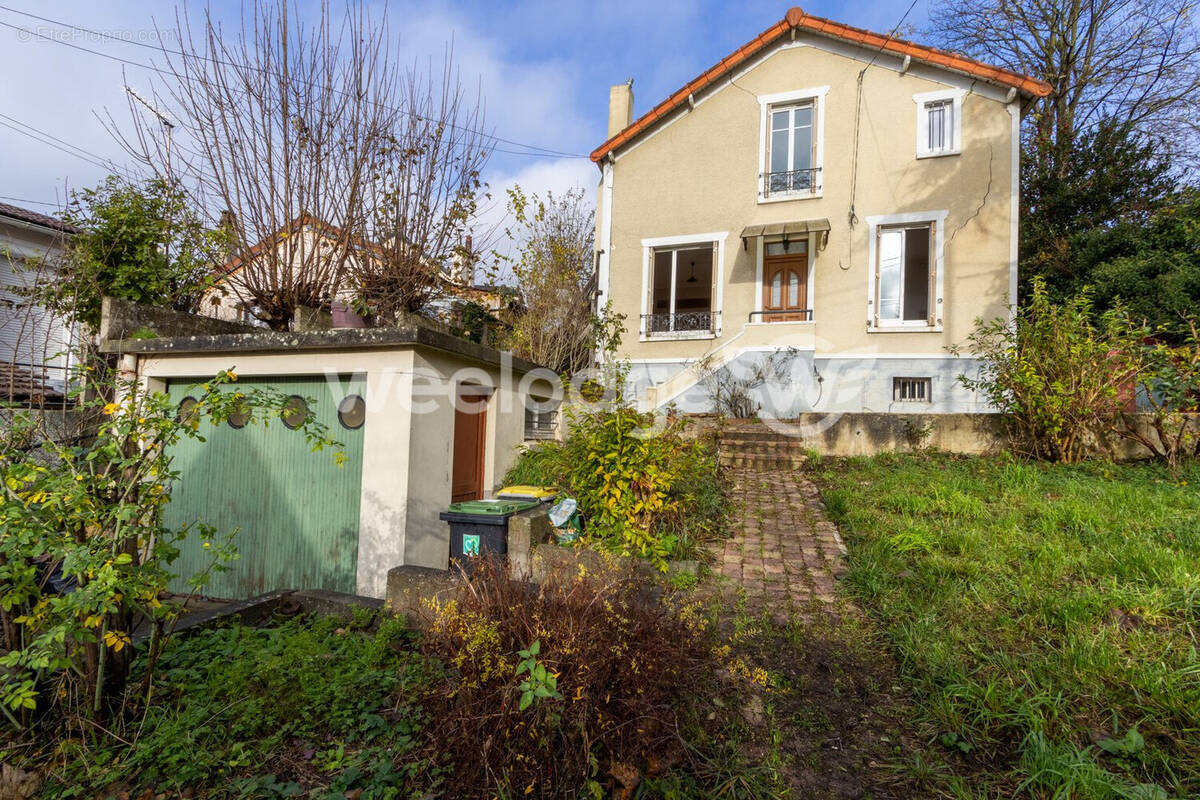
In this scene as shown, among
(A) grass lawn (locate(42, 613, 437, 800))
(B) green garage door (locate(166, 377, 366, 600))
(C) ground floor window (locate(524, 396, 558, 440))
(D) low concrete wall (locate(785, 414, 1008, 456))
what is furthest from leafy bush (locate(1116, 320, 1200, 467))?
(B) green garage door (locate(166, 377, 366, 600))

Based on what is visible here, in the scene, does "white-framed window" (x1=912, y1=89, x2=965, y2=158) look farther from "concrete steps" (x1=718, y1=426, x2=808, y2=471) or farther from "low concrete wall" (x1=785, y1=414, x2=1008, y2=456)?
"concrete steps" (x1=718, y1=426, x2=808, y2=471)

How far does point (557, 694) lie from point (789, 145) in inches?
499

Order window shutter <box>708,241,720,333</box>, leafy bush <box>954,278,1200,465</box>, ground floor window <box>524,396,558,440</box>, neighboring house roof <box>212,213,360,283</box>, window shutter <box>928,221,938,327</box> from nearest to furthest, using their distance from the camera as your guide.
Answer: neighboring house roof <box>212,213,360,283</box>
leafy bush <box>954,278,1200,465</box>
ground floor window <box>524,396,558,440</box>
window shutter <box>928,221,938,327</box>
window shutter <box>708,241,720,333</box>

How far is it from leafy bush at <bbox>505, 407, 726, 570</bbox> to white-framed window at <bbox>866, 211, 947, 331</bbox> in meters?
8.18

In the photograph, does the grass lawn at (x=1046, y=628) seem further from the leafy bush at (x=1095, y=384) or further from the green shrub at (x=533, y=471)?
the green shrub at (x=533, y=471)

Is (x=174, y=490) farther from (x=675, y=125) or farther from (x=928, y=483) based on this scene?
(x=675, y=125)

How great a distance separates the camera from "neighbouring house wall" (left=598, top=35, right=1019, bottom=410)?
10.5 meters

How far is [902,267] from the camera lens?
438 inches

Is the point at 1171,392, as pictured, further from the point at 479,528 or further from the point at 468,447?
the point at 468,447

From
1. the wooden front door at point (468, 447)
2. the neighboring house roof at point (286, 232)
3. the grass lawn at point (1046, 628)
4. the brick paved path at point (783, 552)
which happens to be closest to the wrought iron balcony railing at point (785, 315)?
the brick paved path at point (783, 552)

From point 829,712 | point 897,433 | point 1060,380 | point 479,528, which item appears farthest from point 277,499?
point 1060,380

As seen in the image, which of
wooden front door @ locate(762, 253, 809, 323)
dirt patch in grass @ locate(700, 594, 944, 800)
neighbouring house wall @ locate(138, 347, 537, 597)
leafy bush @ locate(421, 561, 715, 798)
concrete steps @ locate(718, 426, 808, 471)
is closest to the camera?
leafy bush @ locate(421, 561, 715, 798)

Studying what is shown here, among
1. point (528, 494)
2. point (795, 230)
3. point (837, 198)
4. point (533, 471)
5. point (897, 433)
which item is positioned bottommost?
point (528, 494)

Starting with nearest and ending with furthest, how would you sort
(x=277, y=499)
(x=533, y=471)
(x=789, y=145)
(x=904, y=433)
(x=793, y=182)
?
(x=277, y=499)
(x=533, y=471)
(x=904, y=433)
(x=793, y=182)
(x=789, y=145)
